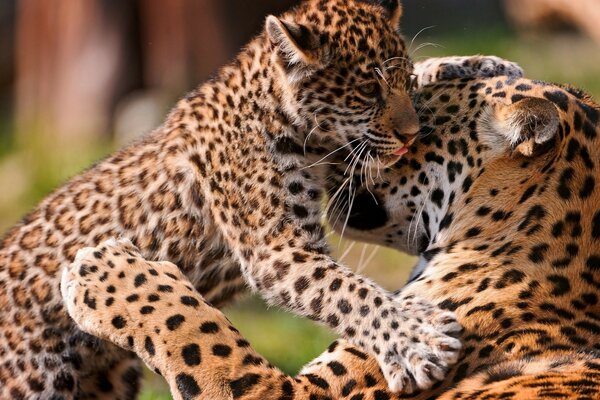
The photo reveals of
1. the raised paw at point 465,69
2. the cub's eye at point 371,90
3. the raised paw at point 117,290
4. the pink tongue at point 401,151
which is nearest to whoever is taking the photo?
the raised paw at point 117,290

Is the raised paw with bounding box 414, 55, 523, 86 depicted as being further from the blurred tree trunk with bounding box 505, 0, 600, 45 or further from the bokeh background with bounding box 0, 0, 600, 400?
the blurred tree trunk with bounding box 505, 0, 600, 45

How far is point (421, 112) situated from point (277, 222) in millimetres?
974

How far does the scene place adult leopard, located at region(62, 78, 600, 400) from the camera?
538 centimetres

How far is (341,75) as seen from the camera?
6672 millimetres

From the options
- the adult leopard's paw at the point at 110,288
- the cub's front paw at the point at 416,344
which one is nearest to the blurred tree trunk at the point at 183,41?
the adult leopard's paw at the point at 110,288

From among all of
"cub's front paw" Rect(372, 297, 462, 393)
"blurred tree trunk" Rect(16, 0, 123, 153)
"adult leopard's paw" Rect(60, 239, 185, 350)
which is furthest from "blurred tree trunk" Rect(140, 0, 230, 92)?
"cub's front paw" Rect(372, 297, 462, 393)

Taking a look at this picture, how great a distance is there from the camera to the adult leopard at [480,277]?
5383 mm

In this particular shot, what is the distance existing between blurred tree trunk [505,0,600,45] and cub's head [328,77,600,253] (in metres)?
8.83

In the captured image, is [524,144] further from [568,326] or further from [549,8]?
[549,8]

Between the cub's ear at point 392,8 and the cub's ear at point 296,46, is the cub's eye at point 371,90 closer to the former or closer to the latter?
the cub's ear at point 296,46

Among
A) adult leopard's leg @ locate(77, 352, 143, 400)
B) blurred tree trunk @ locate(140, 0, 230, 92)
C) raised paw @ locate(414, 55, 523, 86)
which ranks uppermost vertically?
raised paw @ locate(414, 55, 523, 86)

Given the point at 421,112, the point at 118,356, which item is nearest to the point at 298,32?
the point at 421,112

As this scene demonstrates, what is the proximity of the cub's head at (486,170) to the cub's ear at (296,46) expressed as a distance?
0.60 m

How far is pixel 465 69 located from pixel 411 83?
1.08ft
